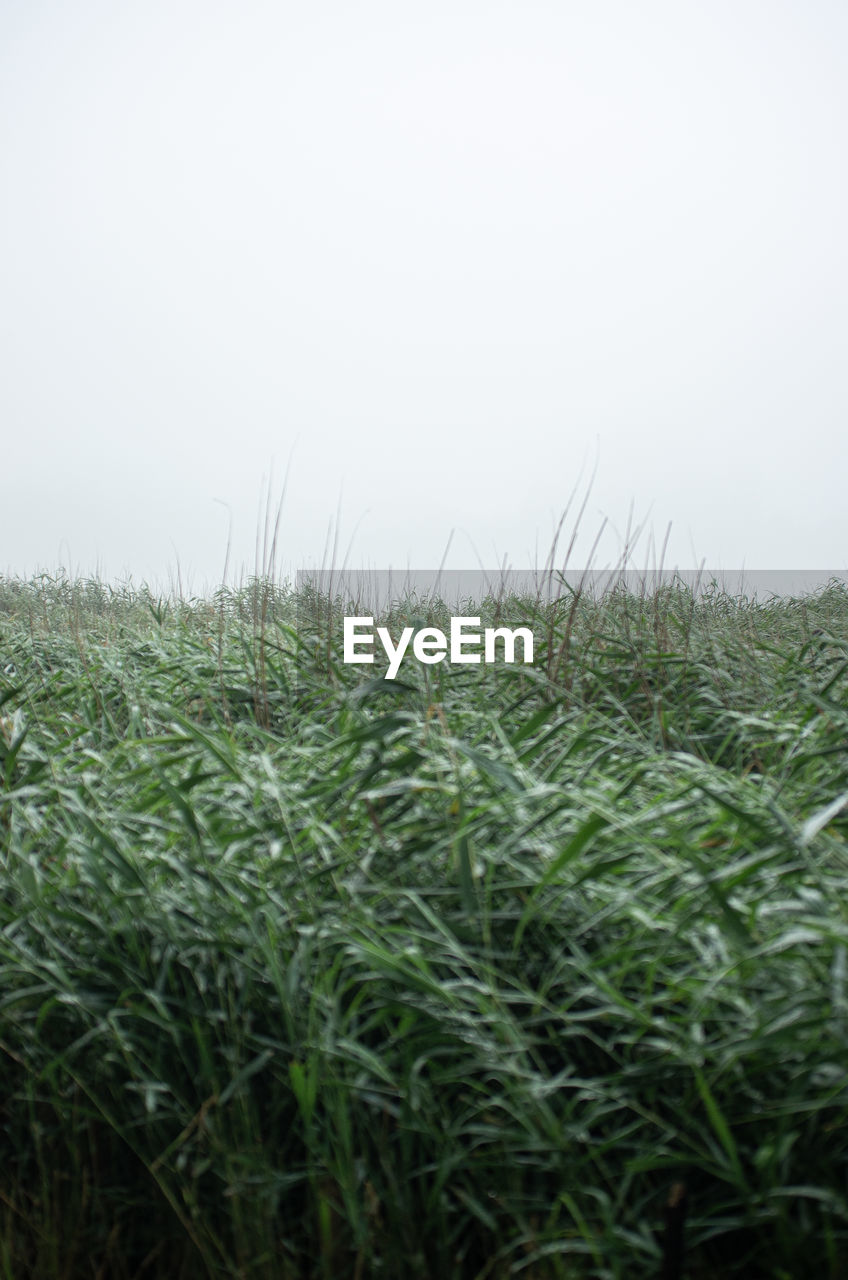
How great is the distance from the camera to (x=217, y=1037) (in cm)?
156

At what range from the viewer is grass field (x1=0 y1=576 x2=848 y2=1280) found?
1.29 m

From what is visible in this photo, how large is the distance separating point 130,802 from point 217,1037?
60 centimetres

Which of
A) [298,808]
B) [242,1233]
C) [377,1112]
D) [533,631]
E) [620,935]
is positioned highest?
[533,631]

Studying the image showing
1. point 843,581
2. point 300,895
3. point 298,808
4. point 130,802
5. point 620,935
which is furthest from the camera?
point 843,581

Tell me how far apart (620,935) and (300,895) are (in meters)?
0.56

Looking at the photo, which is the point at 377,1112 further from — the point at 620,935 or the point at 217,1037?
the point at 620,935

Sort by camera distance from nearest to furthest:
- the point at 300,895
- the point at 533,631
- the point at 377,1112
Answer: the point at 377,1112, the point at 300,895, the point at 533,631

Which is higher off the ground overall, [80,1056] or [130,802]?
[130,802]

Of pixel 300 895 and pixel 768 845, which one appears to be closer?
pixel 768 845

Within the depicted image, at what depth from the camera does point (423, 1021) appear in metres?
1.44

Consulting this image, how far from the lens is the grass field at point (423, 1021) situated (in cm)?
129

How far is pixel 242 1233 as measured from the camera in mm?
1309

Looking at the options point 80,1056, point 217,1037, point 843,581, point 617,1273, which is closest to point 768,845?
point 617,1273

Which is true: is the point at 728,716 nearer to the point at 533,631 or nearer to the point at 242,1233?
the point at 533,631
